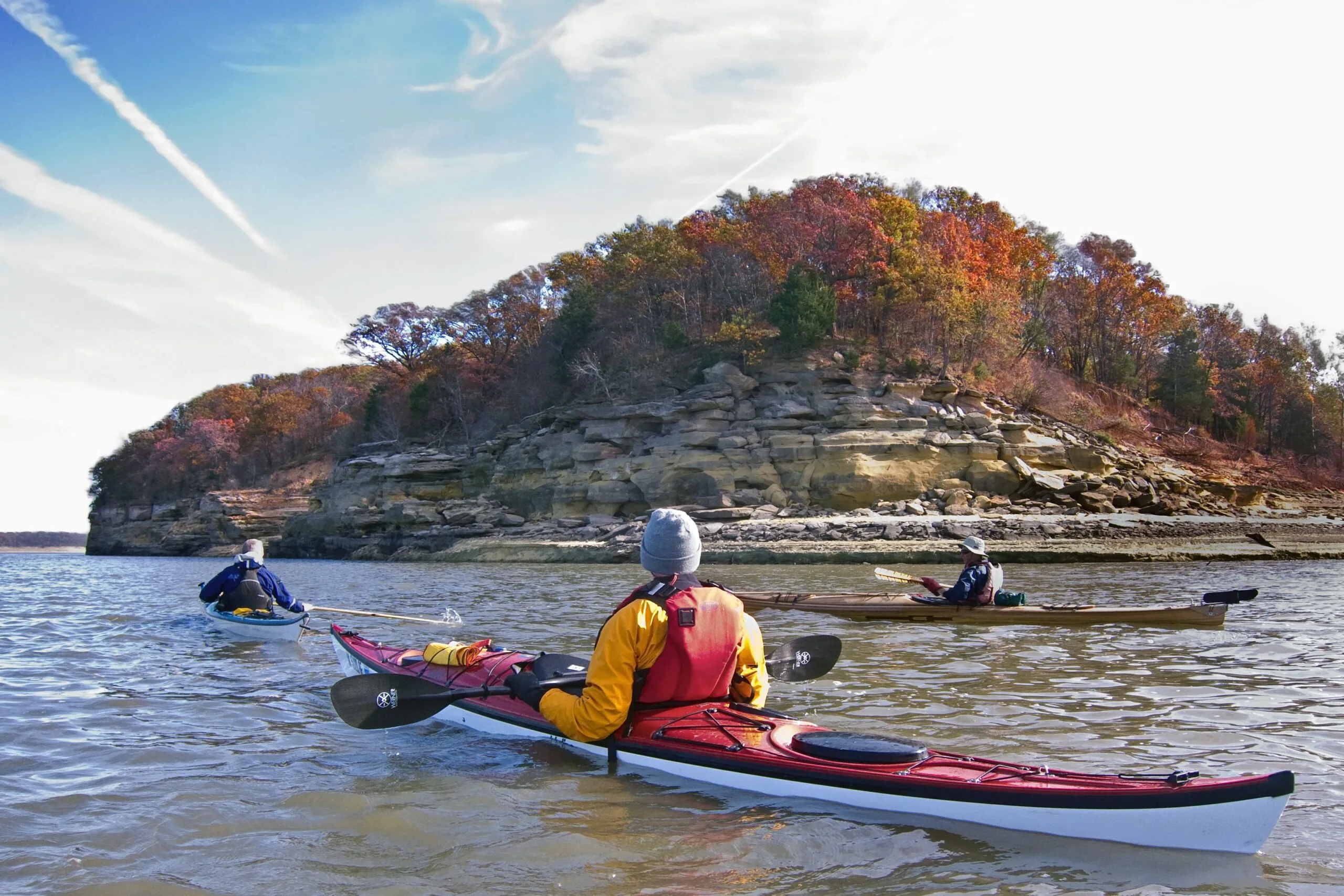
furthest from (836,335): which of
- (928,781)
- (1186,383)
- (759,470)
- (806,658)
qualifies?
(928,781)

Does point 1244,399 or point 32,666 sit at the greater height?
point 1244,399

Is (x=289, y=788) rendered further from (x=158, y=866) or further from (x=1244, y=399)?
(x=1244, y=399)

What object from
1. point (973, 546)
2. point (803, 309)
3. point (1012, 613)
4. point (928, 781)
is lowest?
point (928, 781)

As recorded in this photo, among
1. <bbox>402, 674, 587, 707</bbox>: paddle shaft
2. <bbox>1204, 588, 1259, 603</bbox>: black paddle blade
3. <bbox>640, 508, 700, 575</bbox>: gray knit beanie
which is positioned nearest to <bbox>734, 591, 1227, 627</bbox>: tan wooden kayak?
<bbox>1204, 588, 1259, 603</bbox>: black paddle blade

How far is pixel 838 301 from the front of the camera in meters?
37.7

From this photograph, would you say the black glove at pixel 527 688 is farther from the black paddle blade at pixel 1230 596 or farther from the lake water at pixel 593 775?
the black paddle blade at pixel 1230 596

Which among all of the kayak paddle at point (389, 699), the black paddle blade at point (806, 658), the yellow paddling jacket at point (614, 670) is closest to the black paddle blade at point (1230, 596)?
the black paddle blade at point (806, 658)

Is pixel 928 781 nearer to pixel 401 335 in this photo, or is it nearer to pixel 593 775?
pixel 593 775

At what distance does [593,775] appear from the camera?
5.38 meters

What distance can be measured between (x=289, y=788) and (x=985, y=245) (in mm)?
41101

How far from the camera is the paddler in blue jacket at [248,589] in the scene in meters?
11.7

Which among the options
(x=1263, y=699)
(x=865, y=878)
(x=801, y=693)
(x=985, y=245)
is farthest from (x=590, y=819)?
(x=985, y=245)

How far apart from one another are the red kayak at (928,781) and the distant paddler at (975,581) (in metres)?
6.95

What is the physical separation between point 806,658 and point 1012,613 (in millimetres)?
5409
